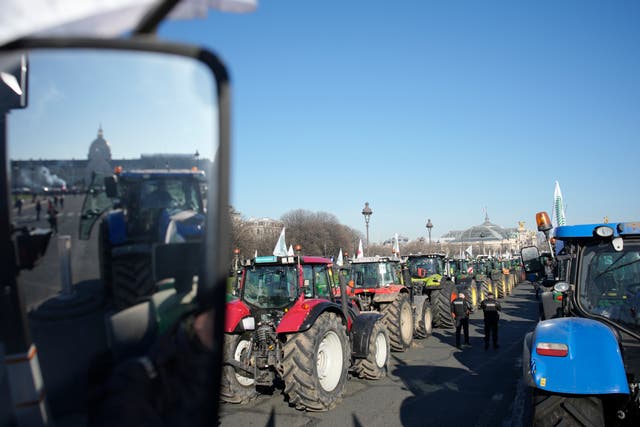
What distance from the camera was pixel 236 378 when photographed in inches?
319

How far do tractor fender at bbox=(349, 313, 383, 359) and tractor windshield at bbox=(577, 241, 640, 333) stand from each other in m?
4.42

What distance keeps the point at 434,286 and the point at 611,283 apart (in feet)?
39.8

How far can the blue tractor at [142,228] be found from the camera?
1165mm

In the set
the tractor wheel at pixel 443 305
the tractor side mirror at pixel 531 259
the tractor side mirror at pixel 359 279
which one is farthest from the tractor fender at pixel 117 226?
the tractor wheel at pixel 443 305

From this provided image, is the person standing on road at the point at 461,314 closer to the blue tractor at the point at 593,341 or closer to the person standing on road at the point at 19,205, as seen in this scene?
the blue tractor at the point at 593,341

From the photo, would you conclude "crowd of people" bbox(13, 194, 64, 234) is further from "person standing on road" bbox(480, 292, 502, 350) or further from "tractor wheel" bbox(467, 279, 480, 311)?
"tractor wheel" bbox(467, 279, 480, 311)

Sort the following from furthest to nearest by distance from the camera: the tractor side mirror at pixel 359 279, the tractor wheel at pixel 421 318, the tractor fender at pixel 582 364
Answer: the tractor wheel at pixel 421 318, the tractor side mirror at pixel 359 279, the tractor fender at pixel 582 364

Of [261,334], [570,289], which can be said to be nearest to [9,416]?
[570,289]

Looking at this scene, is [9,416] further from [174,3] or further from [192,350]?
[174,3]

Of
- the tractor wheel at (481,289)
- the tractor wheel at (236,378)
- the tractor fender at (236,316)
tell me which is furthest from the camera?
the tractor wheel at (481,289)

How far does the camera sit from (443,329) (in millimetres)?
17609

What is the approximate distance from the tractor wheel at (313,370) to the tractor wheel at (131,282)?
6.67 metres

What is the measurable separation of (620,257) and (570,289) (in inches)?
23.9

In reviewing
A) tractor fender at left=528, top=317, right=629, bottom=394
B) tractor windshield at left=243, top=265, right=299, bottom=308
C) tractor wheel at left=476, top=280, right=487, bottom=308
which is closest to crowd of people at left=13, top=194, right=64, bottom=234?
tractor fender at left=528, top=317, right=629, bottom=394
